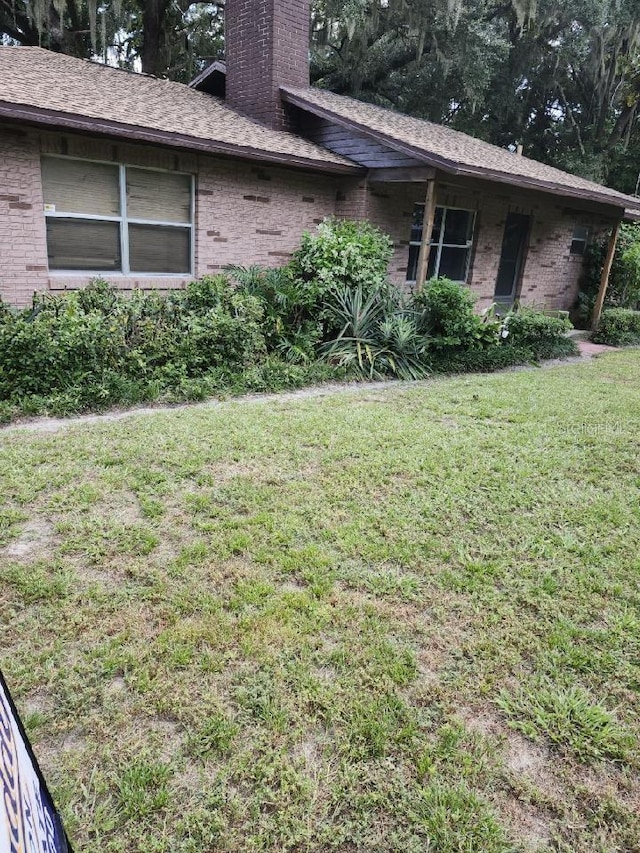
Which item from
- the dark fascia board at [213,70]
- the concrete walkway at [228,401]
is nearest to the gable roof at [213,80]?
the dark fascia board at [213,70]

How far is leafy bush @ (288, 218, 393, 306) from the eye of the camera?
333 inches

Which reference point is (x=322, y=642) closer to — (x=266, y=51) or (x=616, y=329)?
(x=266, y=51)

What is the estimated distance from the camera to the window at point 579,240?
48.8 feet

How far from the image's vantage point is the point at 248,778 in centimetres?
205

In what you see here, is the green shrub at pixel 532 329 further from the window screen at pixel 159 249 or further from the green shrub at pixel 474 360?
the window screen at pixel 159 249

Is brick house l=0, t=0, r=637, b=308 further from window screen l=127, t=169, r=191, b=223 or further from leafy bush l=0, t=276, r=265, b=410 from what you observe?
leafy bush l=0, t=276, r=265, b=410

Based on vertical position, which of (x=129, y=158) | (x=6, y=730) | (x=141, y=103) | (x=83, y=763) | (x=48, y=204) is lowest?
(x=83, y=763)

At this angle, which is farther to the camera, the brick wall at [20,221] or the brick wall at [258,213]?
the brick wall at [258,213]

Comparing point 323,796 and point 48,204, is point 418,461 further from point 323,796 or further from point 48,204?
point 48,204

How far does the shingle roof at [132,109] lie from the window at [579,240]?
303 inches

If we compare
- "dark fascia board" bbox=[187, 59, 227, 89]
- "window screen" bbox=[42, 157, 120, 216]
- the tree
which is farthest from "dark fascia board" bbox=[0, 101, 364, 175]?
the tree

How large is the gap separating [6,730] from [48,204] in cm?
778

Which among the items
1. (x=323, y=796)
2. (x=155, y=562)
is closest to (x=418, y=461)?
(x=155, y=562)

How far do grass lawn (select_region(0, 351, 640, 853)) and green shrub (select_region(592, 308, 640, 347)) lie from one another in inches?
337
